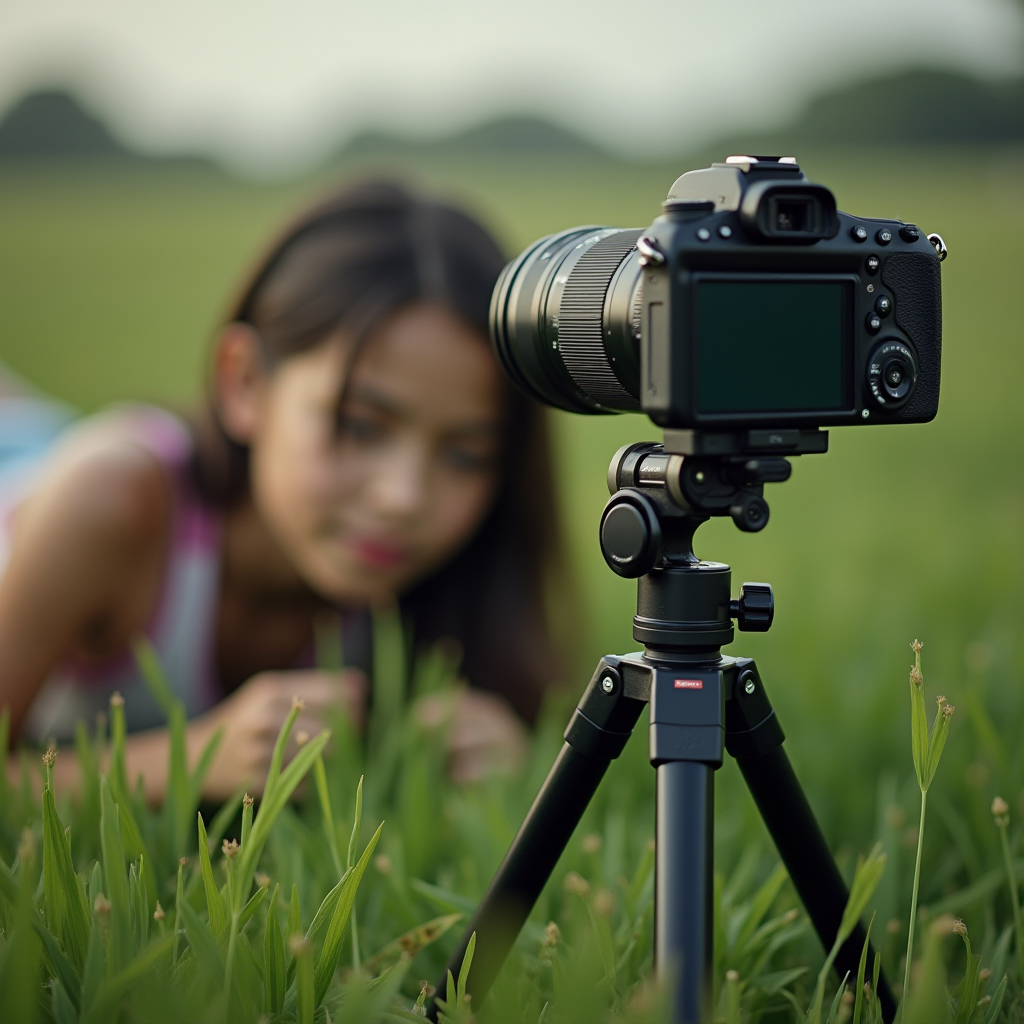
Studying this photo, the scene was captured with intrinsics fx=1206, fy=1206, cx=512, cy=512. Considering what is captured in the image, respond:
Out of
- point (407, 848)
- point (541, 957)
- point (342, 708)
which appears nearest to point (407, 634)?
point (342, 708)

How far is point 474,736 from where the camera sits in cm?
203

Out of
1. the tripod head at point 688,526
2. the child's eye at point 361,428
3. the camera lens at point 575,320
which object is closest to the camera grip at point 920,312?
the tripod head at point 688,526

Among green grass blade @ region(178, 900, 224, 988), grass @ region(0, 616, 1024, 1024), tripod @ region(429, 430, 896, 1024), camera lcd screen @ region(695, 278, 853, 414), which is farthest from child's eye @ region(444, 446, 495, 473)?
green grass blade @ region(178, 900, 224, 988)

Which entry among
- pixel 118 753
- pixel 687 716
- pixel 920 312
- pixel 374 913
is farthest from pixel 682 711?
pixel 118 753

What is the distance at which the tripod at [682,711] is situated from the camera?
100 cm

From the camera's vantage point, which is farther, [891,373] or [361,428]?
Result: [361,428]

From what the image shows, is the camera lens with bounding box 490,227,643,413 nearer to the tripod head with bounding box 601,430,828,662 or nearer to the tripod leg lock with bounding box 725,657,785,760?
the tripod head with bounding box 601,430,828,662

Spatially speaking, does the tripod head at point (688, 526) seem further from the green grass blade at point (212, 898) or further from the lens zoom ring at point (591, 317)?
the green grass blade at point (212, 898)

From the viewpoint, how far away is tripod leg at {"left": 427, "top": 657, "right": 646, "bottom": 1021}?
3.69 feet

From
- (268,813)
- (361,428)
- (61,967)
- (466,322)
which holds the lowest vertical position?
(61,967)

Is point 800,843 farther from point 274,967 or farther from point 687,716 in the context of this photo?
point 274,967

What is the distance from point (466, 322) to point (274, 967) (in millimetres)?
1340

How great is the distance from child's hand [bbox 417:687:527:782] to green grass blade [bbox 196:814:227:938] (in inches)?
32.1

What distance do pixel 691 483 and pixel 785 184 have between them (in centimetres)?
27
